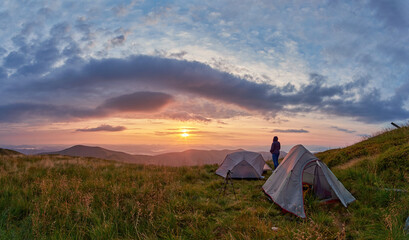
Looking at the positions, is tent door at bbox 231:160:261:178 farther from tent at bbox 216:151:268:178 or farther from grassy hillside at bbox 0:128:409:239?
grassy hillside at bbox 0:128:409:239

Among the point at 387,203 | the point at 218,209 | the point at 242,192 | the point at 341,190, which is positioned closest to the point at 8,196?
the point at 218,209

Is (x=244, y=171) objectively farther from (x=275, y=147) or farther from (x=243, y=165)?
(x=275, y=147)

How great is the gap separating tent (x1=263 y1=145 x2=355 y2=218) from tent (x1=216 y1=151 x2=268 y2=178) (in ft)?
13.8

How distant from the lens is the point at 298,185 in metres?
7.94

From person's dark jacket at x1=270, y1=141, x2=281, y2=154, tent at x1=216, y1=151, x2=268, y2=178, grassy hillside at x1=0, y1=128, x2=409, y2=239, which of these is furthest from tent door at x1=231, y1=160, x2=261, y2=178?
grassy hillside at x1=0, y1=128, x2=409, y2=239

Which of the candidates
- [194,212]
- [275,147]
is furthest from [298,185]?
[275,147]

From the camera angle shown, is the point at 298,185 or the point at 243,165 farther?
the point at 243,165

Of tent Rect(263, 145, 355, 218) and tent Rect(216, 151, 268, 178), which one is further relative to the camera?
tent Rect(216, 151, 268, 178)

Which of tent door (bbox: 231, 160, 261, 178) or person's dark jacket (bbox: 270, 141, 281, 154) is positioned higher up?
person's dark jacket (bbox: 270, 141, 281, 154)

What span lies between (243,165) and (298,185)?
637 centimetres

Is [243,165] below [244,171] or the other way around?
the other way around

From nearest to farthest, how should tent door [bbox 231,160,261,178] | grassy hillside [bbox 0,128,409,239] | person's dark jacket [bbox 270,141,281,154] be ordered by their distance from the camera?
grassy hillside [bbox 0,128,409,239] < tent door [bbox 231,160,261,178] < person's dark jacket [bbox 270,141,281,154]

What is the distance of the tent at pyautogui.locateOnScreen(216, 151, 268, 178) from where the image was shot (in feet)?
46.2

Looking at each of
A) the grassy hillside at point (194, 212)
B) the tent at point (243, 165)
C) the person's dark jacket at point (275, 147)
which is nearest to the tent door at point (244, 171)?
the tent at point (243, 165)
